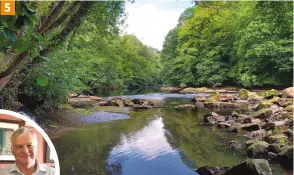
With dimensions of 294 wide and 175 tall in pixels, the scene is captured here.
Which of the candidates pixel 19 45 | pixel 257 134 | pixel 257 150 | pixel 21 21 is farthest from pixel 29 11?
pixel 257 134

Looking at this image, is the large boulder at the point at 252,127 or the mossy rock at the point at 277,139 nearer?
the mossy rock at the point at 277,139

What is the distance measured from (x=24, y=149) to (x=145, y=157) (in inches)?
276

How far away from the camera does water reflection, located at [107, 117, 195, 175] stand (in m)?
6.95

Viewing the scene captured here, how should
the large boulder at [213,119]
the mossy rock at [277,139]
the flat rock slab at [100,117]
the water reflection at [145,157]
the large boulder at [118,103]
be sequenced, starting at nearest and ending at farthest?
the water reflection at [145,157], the mossy rock at [277,139], the large boulder at [213,119], the flat rock slab at [100,117], the large boulder at [118,103]

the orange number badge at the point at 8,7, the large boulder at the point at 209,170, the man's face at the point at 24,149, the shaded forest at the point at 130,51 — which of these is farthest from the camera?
the large boulder at the point at 209,170

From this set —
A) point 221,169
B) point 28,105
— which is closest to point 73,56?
point 28,105

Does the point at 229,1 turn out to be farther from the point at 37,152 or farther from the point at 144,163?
the point at 37,152

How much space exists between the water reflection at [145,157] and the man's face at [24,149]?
589 centimetres

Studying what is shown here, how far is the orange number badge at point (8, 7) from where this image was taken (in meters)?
1.41

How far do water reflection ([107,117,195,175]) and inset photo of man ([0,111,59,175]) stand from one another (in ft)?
19.2

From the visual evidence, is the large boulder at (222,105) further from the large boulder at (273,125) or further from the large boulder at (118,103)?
the large boulder at (273,125)

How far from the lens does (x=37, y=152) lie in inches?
43.9

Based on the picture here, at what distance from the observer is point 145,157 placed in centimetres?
791

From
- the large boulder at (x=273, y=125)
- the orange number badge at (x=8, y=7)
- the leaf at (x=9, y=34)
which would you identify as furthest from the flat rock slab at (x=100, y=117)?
the leaf at (x=9, y=34)
